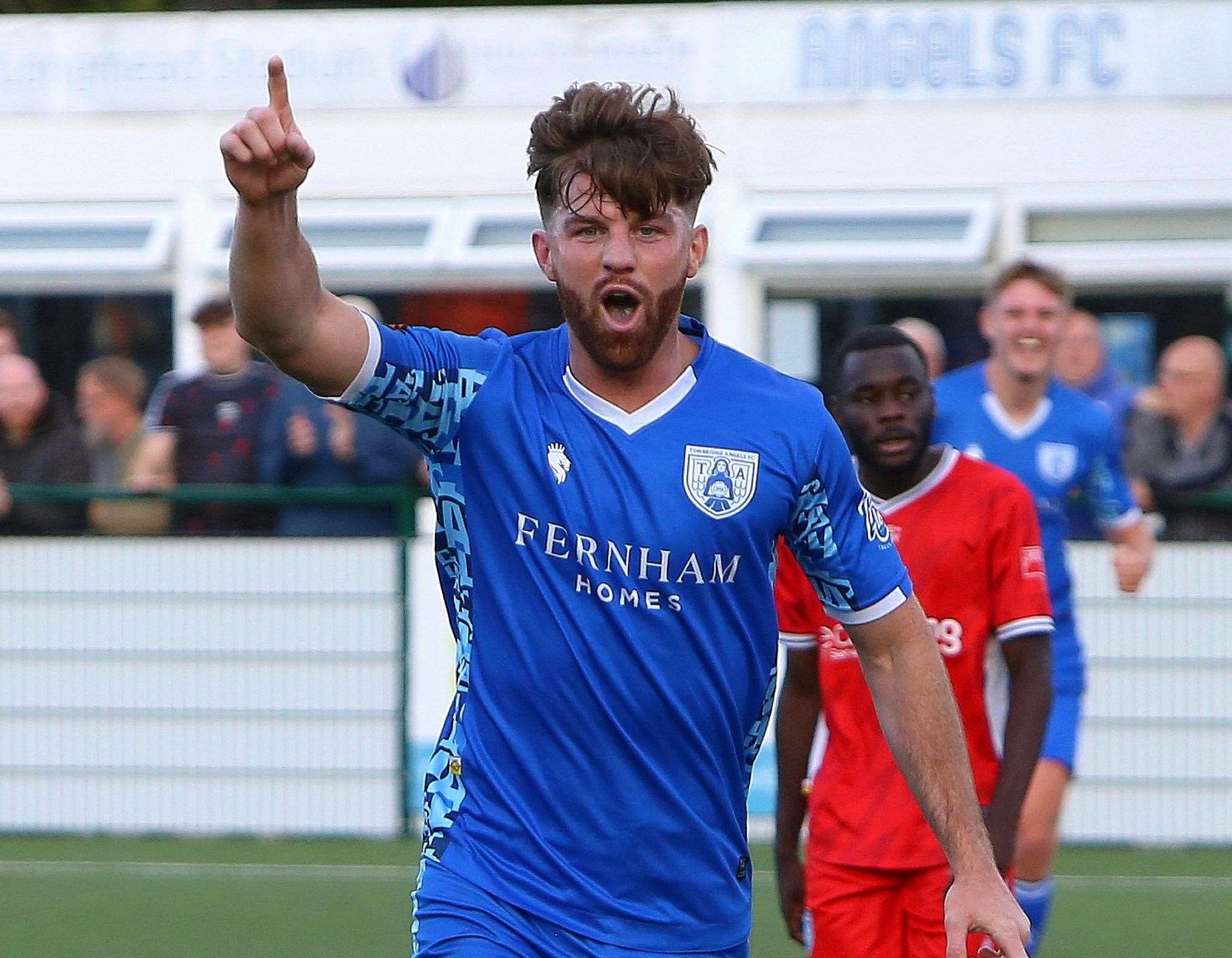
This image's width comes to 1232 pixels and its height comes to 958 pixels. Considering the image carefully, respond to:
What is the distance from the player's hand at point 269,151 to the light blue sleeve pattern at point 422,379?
14.7 inches

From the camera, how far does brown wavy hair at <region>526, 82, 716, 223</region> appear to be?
4.01 m

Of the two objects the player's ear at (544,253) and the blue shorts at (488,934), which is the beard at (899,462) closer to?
the player's ear at (544,253)

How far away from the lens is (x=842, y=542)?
165 inches

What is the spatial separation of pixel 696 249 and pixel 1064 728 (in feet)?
12.1

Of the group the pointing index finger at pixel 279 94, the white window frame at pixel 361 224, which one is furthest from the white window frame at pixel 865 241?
the pointing index finger at pixel 279 94

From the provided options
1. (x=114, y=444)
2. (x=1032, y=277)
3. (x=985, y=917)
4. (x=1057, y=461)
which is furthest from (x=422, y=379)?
(x=114, y=444)

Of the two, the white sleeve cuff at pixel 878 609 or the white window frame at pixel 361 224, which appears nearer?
the white sleeve cuff at pixel 878 609

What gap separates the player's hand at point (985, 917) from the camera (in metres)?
4.04

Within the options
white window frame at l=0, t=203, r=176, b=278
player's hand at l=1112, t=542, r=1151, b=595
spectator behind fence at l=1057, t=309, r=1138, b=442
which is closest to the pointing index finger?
player's hand at l=1112, t=542, r=1151, b=595

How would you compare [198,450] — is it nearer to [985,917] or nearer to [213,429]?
[213,429]

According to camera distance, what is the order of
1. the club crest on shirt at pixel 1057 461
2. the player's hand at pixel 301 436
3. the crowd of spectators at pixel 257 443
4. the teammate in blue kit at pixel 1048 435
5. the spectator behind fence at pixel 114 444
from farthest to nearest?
the spectator behind fence at pixel 114 444 → the player's hand at pixel 301 436 → the crowd of spectators at pixel 257 443 → the club crest on shirt at pixel 1057 461 → the teammate in blue kit at pixel 1048 435

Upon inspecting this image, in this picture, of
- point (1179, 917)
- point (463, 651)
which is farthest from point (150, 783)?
point (463, 651)

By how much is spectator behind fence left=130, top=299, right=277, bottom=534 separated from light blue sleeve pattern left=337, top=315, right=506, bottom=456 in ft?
20.3

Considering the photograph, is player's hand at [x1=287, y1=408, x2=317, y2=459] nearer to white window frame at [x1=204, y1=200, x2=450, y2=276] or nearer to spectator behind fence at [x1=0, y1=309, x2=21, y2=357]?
spectator behind fence at [x1=0, y1=309, x2=21, y2=357]
